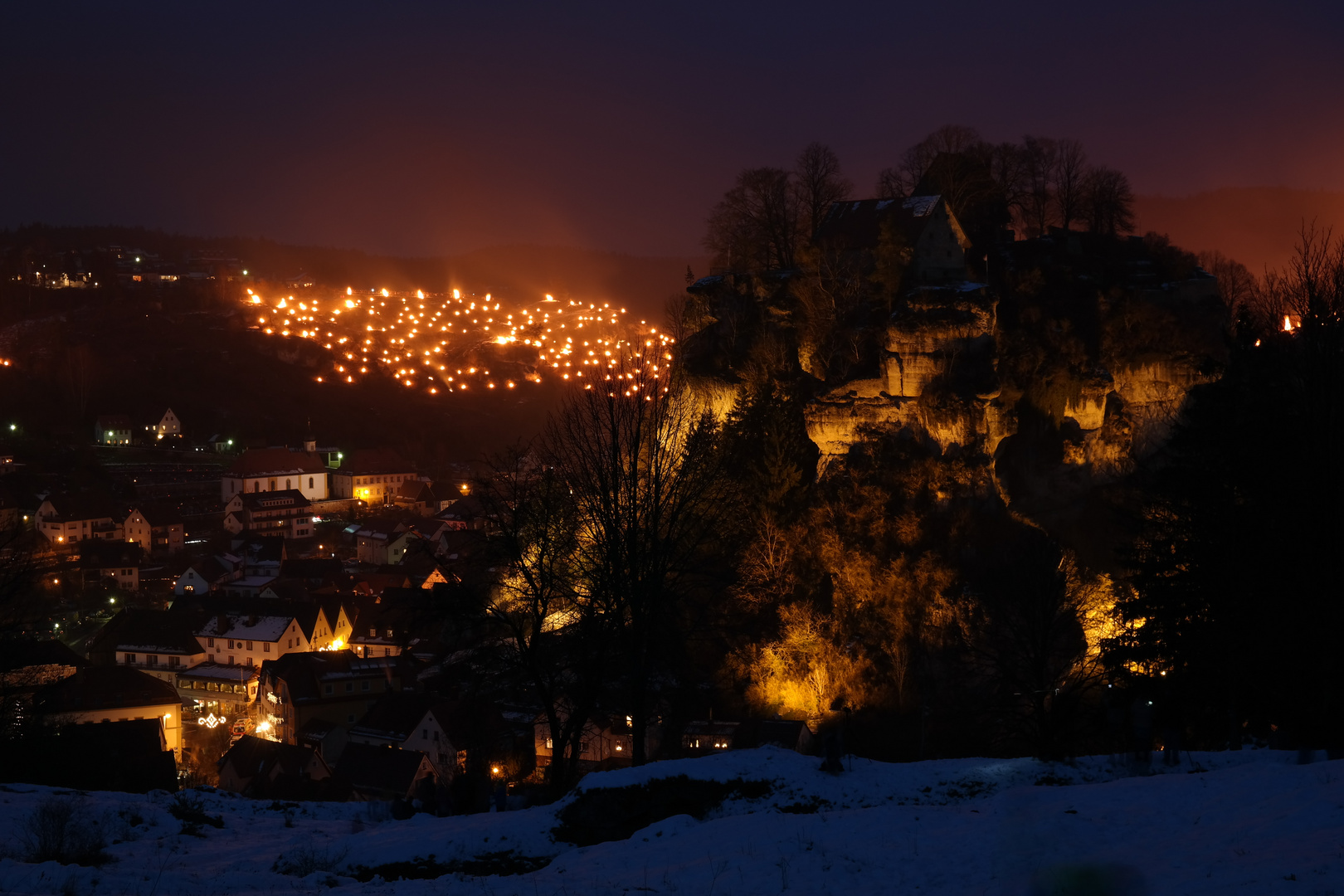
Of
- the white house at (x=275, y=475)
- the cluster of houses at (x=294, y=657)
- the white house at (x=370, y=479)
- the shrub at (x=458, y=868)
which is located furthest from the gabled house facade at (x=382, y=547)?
the shrub at (x=458, y=868)

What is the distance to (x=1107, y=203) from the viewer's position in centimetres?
5109

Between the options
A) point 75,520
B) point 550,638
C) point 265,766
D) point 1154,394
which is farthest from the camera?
point 75,520

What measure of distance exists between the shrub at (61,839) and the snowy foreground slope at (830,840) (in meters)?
0.17

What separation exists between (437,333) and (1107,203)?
350ft

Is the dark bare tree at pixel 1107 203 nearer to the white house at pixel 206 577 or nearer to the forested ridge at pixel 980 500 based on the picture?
the forested ridge at pixel 980 500

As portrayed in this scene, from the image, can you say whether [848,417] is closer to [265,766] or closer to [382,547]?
[265,766]

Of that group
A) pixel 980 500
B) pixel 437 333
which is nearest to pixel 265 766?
pixel 980 500

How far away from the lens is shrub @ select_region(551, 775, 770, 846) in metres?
13.1

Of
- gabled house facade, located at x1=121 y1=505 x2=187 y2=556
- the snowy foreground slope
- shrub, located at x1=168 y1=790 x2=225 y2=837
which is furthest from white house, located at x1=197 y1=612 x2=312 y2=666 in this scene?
the snowy foreground slope

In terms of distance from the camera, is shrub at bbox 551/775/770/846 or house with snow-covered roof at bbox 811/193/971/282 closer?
shrub at bbox 551/775/770/846

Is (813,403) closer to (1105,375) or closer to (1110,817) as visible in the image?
(1105,375)

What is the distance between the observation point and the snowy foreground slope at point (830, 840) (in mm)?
9383

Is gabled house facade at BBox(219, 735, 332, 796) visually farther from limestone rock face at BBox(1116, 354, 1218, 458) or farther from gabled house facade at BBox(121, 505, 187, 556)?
gabled house facade at BBox(121, 505, 187, 556)

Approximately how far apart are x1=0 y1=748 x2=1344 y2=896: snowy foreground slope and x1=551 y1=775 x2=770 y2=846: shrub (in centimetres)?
13
